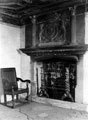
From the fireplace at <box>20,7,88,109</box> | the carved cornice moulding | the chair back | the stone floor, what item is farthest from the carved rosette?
the stone floor

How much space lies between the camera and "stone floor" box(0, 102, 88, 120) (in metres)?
2.98

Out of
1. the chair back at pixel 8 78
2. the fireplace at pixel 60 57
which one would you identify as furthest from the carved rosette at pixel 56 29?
the chair back at pixel 8 78

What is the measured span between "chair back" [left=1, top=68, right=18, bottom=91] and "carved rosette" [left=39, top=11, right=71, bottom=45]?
1.23 m

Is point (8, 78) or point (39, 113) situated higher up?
point (8, 78)

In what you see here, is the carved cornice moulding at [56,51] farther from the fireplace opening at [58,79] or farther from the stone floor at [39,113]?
the stone floor at [39,113]

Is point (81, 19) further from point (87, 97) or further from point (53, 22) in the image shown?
point (87, 97)

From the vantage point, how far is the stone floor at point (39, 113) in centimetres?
298

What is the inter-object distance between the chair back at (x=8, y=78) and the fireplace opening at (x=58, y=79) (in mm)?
714

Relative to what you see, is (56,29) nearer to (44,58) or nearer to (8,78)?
(44,58)

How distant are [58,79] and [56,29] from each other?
131 centimetres

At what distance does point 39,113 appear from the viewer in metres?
3.23

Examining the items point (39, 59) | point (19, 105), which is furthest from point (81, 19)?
point (19, 105)

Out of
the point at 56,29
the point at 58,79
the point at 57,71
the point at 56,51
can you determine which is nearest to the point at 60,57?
the point at 56,51

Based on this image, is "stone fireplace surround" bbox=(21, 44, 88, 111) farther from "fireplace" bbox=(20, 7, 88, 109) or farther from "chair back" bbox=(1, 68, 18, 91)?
"chair back" bbox=(1, 68, 18, 91)
